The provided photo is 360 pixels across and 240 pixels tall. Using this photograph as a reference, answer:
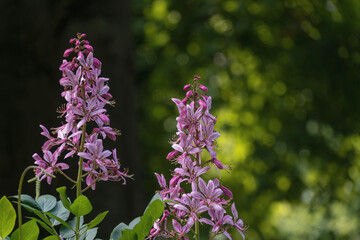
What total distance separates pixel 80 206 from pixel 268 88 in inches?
216

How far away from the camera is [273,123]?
630 centimetres

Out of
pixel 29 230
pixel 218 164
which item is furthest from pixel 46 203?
pixel 218 164

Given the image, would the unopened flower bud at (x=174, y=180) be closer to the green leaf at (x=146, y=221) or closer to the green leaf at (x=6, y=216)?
the green leaf at (x=146, y=221)

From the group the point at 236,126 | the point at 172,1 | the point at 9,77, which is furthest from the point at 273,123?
the point at 9,77

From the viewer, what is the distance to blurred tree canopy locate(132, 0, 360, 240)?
565 centimetres

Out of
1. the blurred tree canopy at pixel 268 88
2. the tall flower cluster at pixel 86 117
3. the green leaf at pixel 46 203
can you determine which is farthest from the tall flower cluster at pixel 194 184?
the blurred tree canopy at pixel 268 88

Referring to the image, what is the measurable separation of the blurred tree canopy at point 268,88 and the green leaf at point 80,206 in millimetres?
4660

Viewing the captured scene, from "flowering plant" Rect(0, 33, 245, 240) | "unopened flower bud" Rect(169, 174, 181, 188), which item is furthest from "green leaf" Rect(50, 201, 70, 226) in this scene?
"unopened flower bud" Rect(169, 174, 181, 188)

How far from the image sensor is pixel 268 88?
250 inches

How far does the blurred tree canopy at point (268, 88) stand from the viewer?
18.5 ft

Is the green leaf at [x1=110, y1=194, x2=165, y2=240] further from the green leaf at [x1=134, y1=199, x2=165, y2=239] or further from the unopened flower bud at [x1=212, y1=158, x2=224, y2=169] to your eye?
the unopened flower bud at [x1=212, y1=158, x2=224, y2=169]

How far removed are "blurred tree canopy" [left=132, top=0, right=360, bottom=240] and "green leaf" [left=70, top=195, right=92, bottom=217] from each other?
4660 millimetres

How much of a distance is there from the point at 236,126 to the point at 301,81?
96 cm

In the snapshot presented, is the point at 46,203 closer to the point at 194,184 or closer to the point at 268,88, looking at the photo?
the point at 194,184
